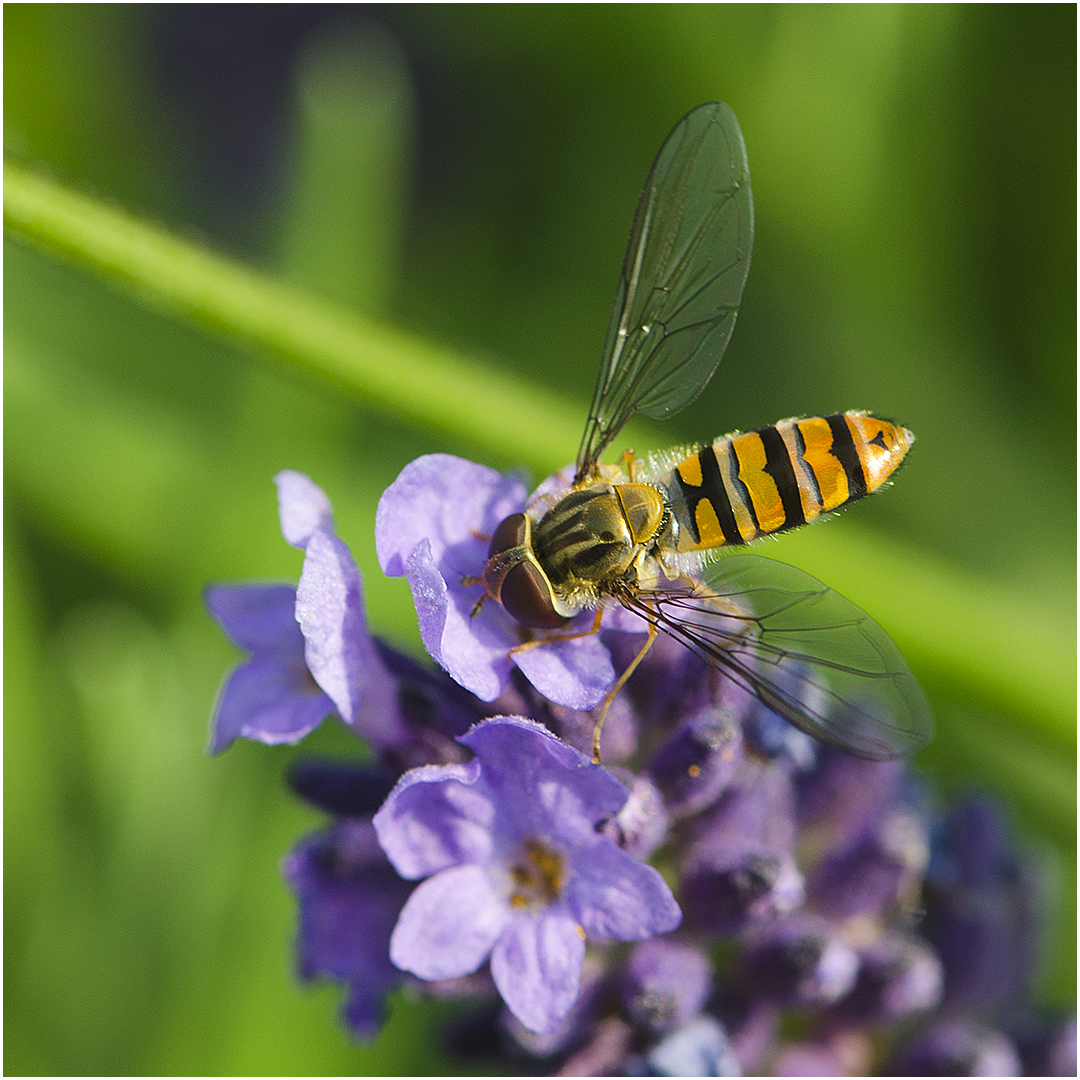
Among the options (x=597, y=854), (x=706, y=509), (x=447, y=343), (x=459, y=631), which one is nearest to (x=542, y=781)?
(x=597, y=854)

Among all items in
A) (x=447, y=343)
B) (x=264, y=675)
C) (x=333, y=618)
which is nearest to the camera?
(x=333, y=618)

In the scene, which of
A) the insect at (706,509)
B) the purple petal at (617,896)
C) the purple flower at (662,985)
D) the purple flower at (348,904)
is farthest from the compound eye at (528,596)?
the purple flower at (662,985)

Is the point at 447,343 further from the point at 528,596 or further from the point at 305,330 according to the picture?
the point at 528,596

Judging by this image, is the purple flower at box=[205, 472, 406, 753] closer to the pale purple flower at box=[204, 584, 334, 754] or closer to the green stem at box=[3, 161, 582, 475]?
the pale purple flower at box=[204, 584, 334, 754]

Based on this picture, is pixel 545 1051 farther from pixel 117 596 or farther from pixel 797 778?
pixel 117 596

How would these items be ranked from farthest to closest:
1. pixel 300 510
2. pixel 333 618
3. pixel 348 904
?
1. pixel 348 904
2. pixel 300 510
3. pixel 333 618

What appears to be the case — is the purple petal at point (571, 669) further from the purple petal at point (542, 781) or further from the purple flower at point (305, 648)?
the purple flower at point (305, 648)

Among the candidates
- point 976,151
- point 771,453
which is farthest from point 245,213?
point 771,453
